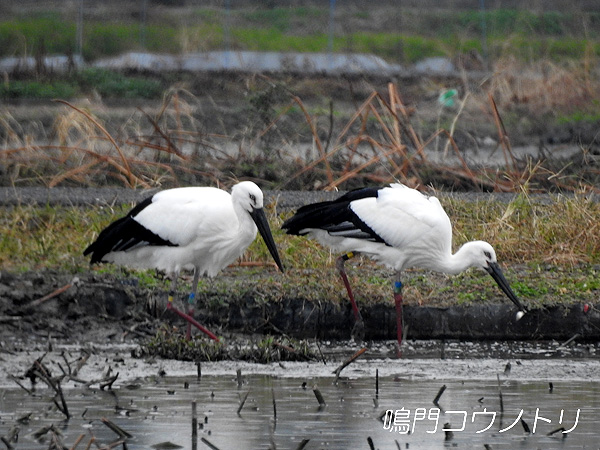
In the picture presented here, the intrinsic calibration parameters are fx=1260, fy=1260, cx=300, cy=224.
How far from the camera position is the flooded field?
556 centimetres

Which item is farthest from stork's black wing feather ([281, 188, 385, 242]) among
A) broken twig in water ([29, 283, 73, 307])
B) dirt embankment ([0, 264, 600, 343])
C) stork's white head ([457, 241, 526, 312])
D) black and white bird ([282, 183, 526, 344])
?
broken twig in water ([29, 283, 73, 307])

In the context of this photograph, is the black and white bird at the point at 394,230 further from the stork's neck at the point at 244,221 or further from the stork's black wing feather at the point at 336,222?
the stork's neck at the point at 244,221

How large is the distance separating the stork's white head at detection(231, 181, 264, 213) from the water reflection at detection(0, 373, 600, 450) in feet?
4.54

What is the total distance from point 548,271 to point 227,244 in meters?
2.63

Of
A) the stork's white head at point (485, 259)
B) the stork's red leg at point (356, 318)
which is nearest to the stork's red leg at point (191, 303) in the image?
the stork's red leg at point (356, 318)

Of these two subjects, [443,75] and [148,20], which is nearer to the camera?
[443,75]

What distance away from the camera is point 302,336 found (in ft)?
27.5

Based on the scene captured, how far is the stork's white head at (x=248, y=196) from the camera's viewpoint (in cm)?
798

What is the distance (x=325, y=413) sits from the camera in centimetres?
607

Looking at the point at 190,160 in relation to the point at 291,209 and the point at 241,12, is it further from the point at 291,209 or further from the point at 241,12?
the point at 241,12

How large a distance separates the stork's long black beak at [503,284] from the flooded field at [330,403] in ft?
1.22

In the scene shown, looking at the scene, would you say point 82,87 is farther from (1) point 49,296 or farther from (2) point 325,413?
(2) point 325,413

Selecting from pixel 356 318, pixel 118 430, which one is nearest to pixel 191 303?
pixel 356 318

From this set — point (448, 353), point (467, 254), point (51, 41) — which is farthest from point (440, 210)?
point (51, 41)
